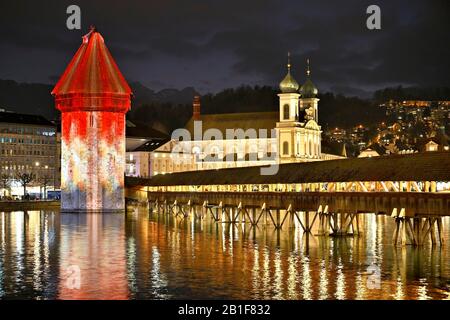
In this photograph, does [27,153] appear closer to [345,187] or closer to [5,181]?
[5,181]

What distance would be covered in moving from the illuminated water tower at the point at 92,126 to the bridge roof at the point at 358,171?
17574 millimetres

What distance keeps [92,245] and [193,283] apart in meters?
20.4

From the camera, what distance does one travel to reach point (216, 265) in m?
48.7

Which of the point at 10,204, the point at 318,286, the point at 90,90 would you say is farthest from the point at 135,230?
the point at 10,204

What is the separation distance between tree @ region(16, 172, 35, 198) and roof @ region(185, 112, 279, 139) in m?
43.5

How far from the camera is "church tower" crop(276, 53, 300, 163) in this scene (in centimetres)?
15900

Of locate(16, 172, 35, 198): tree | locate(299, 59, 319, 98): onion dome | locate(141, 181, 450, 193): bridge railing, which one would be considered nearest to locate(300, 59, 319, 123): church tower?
locate(299, 59, 319, 98): onion dome

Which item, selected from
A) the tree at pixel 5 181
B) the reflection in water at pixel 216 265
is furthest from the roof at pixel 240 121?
the reflection in water at pixel 216 265

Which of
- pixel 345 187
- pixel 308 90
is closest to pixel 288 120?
pixel 308 90

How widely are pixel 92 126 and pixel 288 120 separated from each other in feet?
208

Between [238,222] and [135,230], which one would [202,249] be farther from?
[238,222]

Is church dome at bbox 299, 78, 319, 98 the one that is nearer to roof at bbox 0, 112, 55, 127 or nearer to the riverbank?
roof at bbox 0, 112, 55, 127

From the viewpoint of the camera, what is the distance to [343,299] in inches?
1473

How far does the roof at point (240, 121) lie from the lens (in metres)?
176
